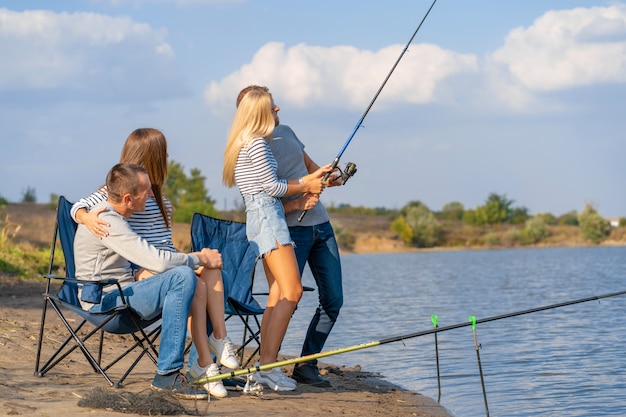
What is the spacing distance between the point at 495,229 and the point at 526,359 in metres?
43.1

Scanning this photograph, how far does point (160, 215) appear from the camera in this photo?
480 centimetres

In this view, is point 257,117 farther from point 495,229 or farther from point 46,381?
point 495,229

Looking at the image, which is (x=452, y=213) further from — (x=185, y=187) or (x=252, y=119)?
(x=252, y=119)

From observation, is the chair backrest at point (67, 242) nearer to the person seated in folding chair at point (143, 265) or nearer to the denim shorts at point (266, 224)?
the person seated in folding chair at point (143, 265)

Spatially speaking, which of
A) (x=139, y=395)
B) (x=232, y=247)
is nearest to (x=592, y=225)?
(x=232, y=247)

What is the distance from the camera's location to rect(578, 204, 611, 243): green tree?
4412cm

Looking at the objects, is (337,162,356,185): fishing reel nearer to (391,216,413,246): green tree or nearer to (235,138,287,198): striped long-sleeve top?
(235,138,287,198): striped long-sleeve top

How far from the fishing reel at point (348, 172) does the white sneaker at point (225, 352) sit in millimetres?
1185

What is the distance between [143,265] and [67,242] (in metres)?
0.71

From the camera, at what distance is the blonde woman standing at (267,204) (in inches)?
189

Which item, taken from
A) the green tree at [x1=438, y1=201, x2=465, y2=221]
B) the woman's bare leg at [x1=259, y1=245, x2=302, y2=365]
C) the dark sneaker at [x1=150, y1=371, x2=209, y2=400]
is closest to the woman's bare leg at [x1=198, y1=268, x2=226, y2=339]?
the dark sneaker at [x1=150, y1=371, x2=209, y2=400]

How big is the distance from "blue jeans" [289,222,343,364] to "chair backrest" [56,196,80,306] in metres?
1.16

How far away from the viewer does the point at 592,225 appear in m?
44.3

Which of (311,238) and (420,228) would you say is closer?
(311,238)
